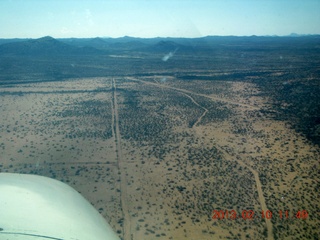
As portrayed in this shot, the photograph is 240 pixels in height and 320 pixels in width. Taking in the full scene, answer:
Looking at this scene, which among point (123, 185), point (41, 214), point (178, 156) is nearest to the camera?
point (41, 214)

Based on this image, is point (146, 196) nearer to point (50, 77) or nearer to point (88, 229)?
point (88, 229)

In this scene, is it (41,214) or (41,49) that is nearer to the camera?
(41,214)

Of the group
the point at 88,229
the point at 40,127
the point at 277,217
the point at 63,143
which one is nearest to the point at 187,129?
the point at 63,143

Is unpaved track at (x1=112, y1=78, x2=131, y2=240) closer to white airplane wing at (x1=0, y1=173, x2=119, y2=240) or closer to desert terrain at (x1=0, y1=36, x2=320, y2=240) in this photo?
desert terrain at (x1=0, y1=36, x2=320, y2=240)
